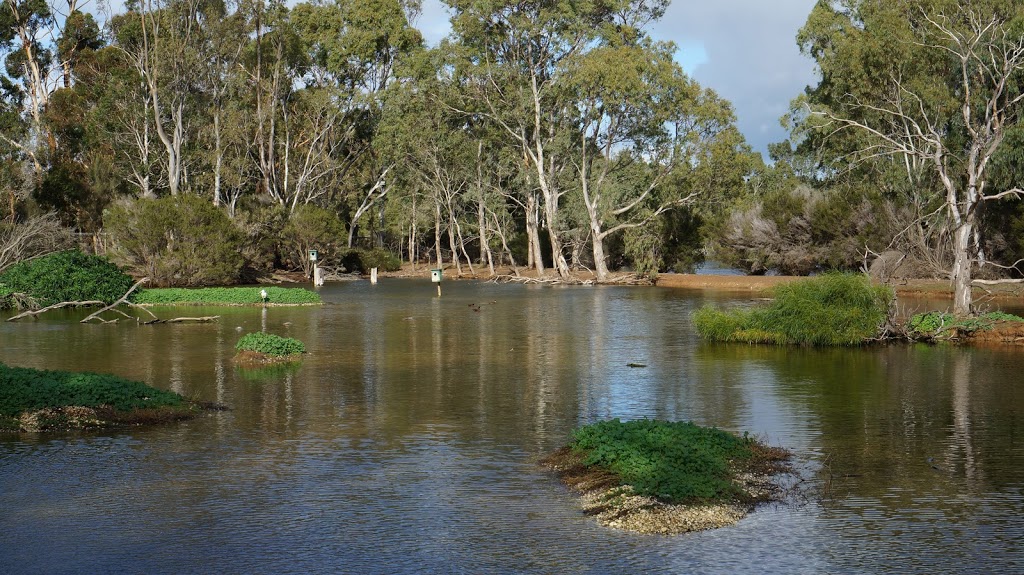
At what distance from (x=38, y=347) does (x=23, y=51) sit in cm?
6064

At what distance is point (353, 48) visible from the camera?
80.0m

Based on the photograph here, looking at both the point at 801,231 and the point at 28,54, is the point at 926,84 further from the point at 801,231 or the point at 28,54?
the point at 28,54

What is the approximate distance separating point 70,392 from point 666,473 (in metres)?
11.1

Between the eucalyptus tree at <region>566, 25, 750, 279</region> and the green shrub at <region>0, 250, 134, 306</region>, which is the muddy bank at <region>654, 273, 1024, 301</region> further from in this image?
the green shrub at <region>0, 250, 134, 306</region>

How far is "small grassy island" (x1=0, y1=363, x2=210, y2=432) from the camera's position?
57.0 ft

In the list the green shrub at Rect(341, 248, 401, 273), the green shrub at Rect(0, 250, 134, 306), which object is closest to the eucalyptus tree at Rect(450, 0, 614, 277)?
the green shrub at Rect(341, 248, 401, 273)

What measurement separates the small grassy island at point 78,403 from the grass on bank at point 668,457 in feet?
25.4

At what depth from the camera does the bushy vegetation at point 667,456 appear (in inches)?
487

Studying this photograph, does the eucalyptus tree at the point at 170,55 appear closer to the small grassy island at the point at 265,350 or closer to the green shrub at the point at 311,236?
the green shrub at the point at 311,236

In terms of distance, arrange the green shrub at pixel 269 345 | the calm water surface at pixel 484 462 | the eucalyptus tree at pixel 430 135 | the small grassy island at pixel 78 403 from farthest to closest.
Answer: the eucalyptus tree at pixel 430 135, the green shrub at pixel 269 345, the small grassy island at pixel 78 403, the calm water surface at pixel 484 462

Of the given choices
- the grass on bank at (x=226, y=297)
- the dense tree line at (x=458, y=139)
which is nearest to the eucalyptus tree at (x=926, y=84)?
the dense tree line at (x=458, y=139)

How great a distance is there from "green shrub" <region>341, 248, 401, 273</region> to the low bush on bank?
59027 mm

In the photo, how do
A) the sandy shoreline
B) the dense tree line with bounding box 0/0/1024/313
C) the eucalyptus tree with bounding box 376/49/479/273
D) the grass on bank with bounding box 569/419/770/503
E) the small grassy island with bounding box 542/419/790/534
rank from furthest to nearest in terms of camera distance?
the eucalyptus tree with bounding box 376/49/479/273 < the dense tree line with bounding box 0/0/1024/313 < the sandy shoreline < the grass on bank with bounding box 569/419/770/503 < the small grassy island with bounding box 542/419/790/534

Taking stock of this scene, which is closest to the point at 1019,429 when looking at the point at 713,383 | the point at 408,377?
the point at 713,383
